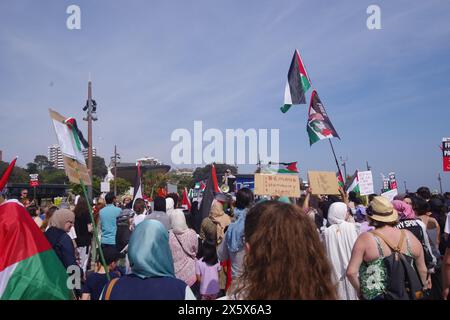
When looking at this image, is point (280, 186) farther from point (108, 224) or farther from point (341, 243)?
point (108, 224)

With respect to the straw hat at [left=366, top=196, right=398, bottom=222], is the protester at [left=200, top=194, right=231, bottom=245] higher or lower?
lower

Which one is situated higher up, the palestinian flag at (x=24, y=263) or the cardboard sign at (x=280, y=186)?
the cardboard sign at (x=280, y=186)

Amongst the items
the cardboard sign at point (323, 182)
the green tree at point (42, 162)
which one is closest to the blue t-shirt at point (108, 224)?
the cardboard sign at point (323, 182)

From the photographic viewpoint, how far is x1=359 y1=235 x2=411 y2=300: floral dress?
313cm

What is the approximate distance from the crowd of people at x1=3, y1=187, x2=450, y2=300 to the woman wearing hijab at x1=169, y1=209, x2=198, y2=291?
0.04 ft

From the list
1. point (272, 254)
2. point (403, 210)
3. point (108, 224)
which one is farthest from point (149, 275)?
point (108, 224)

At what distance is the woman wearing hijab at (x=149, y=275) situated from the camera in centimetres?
216

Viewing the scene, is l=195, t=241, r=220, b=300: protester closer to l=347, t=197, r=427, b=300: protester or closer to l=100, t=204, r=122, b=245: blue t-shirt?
l=347, t=197, r=427, b=300: protester

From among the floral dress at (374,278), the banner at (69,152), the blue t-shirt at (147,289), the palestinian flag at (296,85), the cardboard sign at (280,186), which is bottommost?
the floral dress at (374,278)

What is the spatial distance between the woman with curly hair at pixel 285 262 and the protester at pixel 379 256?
5.08 ft

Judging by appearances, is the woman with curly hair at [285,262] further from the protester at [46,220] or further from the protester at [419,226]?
the protester at [46,220]

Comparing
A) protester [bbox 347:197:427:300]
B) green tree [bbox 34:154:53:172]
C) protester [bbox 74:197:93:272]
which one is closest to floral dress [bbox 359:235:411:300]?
protester [bbox 347:197:427:300]

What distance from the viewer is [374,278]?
10.4 ft
